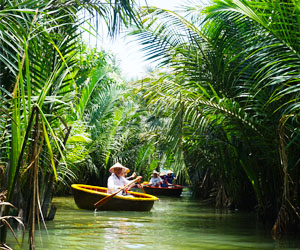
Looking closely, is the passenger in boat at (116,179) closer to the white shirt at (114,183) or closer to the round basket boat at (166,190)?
the white shirt at (114,183)

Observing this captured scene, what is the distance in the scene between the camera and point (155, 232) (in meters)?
9.60

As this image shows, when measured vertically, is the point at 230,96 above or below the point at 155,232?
above

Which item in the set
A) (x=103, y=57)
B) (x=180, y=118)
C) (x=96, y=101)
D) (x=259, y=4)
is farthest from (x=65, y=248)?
(x=103, y=57)

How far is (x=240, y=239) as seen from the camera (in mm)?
8852

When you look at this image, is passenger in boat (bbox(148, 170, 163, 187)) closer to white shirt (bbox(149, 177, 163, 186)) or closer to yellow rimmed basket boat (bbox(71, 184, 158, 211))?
white shirt (bbox(149, 177, 163, 186))

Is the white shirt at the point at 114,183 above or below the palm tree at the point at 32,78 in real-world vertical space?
below

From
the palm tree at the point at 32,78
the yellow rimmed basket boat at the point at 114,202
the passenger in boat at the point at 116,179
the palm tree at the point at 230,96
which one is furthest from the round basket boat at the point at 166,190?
the palm tree at the point at 32,78

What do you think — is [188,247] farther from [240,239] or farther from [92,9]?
[92,9]

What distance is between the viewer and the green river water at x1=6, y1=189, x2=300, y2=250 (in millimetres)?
7863

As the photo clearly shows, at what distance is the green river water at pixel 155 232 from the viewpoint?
7863 millimetres

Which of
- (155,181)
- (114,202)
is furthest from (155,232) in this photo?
(155,181)

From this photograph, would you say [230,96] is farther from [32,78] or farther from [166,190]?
[166,190]

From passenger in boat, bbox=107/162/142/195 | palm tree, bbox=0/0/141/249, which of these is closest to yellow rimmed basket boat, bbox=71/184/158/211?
passenger in boat, bbox=107/162/142/195

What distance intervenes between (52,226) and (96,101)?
10.4 metres
